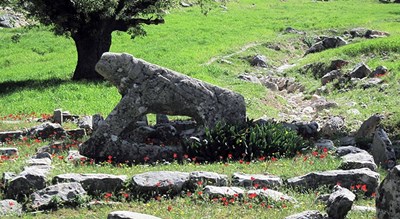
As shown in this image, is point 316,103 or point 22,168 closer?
point 22,168

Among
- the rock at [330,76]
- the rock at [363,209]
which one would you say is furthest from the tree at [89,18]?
the rock at [363,209]

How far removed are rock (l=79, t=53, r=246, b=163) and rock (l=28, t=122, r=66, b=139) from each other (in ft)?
8.97

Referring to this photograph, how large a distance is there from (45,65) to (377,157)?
27865 millimetres

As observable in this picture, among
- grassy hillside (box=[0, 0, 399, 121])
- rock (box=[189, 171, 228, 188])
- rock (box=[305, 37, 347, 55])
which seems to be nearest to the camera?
rock (box=[189, 171, 228, 188])

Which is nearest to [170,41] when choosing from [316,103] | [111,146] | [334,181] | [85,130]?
[316,103]

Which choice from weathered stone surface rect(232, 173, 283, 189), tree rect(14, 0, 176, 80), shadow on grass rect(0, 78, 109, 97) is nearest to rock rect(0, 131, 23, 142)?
weathered stone surface rect(232, 173, 283, 189)

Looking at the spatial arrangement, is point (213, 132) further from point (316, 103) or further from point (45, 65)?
point (45, 65)

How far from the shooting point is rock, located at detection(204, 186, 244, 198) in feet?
42.0

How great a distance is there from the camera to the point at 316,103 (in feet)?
93.6

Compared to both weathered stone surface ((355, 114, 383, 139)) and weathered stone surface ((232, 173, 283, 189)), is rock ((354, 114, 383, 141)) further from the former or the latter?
weathered stone surface ((232, 173, 283, 189))

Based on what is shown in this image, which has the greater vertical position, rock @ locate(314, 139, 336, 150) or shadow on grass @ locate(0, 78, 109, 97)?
rock @ locate(314, 139, 336, 150)

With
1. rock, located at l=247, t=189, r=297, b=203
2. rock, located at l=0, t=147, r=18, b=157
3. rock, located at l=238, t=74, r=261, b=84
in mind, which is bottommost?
rock, located at l=238, t=74, r=261, b=84

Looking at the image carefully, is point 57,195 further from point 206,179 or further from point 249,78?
Result: point 249,78

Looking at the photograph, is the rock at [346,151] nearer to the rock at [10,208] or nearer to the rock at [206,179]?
the rock at [206,179]
